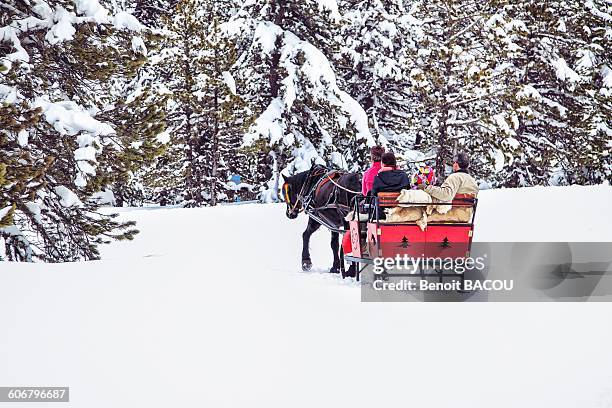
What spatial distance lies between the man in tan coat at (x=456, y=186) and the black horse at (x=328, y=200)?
2278 millimetres

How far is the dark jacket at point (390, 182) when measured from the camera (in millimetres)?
10305

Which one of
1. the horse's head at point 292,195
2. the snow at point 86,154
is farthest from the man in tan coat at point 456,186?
the snow at point 86,154

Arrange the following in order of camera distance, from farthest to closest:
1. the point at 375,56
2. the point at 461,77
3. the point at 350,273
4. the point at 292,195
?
the point at 375,56, the point at 461,77, the point at 292,195, the point at 350,273

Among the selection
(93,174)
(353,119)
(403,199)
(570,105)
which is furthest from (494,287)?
(570,105)

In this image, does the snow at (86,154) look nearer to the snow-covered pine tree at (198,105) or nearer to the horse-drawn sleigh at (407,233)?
the horse-drawn sleigh at (407,233)

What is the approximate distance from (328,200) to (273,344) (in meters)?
6.11

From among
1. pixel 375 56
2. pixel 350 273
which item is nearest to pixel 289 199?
pixel 350 273

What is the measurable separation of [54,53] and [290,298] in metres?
6.65

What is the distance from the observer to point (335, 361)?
6496 mm

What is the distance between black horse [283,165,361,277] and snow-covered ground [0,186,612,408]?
2023mm

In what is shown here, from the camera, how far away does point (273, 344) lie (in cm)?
692

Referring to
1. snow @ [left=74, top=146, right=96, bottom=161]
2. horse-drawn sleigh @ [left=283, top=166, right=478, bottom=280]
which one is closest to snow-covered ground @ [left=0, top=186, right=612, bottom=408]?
horse-drawn sleigh @ [left=283, top=166, right=478, bottom=280]

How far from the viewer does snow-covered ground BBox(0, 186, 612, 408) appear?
5.82 m
